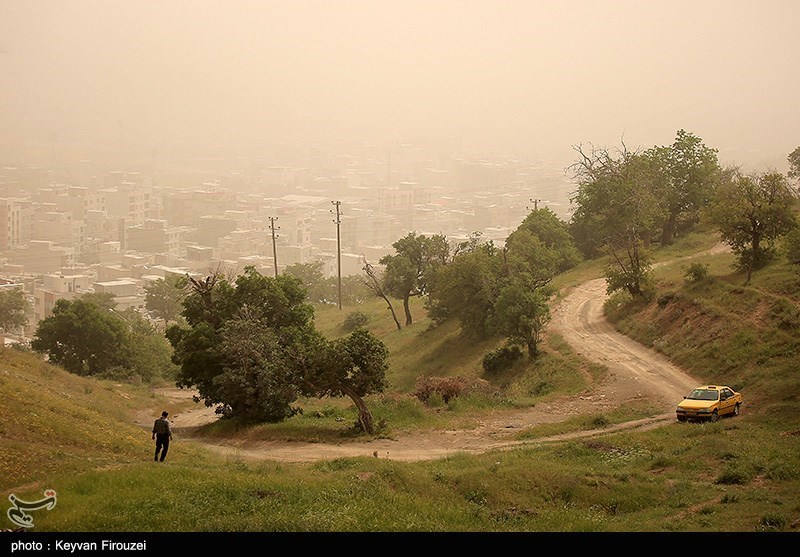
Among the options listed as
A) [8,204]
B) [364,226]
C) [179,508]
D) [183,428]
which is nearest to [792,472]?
[179,508]

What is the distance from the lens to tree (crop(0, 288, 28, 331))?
83.7m

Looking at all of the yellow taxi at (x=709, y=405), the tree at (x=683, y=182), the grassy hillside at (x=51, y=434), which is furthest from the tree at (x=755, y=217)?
the grassy hillside at (x=51, y=434)

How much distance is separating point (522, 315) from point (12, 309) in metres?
63.8

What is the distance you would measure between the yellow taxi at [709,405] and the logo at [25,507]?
1977 centimetres

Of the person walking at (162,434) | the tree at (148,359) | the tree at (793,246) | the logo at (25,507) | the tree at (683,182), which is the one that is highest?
the tree at (683,182)

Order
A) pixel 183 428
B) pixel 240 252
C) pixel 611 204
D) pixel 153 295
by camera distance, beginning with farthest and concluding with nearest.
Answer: pixel 240 252
pixel 153 295
pixel 611 204
pixel 183 428

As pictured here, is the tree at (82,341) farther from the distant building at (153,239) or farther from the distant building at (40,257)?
the distant building at (153,239)

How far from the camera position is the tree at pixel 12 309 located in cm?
8369

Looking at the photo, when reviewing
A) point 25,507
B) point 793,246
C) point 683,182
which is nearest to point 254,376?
point 25,507

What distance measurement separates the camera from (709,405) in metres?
26.4

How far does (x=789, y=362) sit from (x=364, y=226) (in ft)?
497

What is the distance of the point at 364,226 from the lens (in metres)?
180

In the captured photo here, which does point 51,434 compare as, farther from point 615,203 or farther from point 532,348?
point 615,203

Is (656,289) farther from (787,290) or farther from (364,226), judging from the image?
(364,226)
